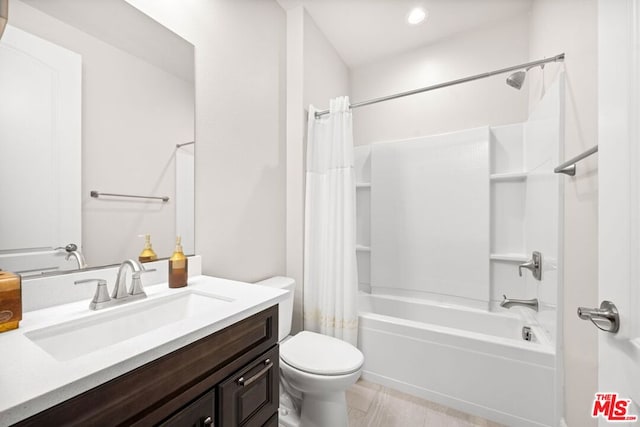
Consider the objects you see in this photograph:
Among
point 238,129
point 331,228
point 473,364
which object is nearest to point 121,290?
point 238,129

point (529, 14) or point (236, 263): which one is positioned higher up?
point (529, 14)

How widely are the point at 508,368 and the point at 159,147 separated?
85.3 inches

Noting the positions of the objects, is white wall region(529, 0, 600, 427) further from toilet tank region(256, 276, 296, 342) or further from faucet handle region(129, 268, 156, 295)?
faucet handle region(129, 268, 156, 295)

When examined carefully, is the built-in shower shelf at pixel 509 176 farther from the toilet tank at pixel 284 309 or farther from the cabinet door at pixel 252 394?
the cabinet door at pixel 252 394

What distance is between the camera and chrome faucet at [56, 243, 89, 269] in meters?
0.92

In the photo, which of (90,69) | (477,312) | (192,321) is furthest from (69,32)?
(477,312)

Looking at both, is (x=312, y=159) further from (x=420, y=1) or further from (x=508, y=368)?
(x=508, y=368)

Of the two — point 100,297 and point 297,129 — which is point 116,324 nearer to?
point 100,297

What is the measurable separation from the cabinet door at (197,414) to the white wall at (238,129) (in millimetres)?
781

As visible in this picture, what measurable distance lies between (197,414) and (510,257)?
2.27m

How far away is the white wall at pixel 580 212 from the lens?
114cm

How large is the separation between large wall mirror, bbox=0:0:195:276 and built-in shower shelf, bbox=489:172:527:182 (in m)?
2.23

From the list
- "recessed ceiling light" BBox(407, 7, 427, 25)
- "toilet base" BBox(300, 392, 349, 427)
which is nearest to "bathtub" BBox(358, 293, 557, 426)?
"toilet base" BBox(300, 392, 349, 427)

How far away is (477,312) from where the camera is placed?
2045 mm
